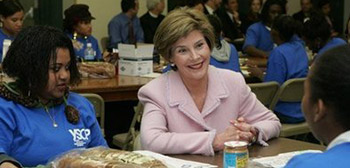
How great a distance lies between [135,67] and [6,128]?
2.78 metres

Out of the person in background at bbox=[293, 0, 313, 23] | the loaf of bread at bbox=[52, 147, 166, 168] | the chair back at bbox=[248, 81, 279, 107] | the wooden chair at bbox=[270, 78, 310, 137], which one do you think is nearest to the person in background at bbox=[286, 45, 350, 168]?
the loaf of bread at bbox=[52, 147, 166, 168]

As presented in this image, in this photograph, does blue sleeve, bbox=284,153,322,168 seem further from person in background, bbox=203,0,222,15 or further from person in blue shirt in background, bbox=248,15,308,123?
person in background, bbox=203,0,222,15

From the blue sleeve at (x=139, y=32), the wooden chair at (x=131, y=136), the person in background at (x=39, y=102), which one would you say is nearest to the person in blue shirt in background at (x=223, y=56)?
the wooden chair at (x=131, y=136)

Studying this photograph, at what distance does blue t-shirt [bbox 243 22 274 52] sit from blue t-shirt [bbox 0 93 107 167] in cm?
560

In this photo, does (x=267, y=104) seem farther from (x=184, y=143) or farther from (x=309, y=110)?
(x=309, y=110)

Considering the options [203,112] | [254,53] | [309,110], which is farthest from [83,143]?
[254,53]

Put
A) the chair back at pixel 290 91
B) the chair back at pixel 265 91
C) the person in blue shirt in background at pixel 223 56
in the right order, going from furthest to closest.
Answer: the person in blue shirt in background at pixel 223 56
the chair back at pixel 290 91
the chair back at pixel 265 91

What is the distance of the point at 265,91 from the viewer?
4.58 meters

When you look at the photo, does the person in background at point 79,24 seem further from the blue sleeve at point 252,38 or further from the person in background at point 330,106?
the person in background at point 330,106

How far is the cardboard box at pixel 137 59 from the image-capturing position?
5.18m

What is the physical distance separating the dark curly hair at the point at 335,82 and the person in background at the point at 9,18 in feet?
16.4

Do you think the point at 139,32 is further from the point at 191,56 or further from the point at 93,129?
the point at 93,129

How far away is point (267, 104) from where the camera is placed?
15.4 ft

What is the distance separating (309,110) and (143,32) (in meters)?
7.75
